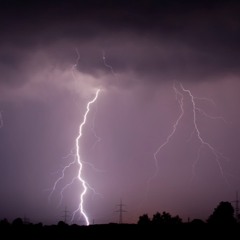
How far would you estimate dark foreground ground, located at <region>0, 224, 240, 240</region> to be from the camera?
29297 millimetres

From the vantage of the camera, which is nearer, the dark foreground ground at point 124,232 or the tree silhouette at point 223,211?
the dark foreground ground at point 124,232

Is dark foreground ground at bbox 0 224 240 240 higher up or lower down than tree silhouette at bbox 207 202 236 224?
lower down

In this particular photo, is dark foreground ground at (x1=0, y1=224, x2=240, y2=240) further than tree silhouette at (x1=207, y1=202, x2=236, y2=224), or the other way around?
tree silhouette at (x1=207, y1=202, x2=236, y2=224)

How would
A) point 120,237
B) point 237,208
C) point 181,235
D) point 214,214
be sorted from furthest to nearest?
point 237,208 < point 214,214 < point 120,237 < point 181,235

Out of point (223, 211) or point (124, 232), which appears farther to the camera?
point (223, 211)

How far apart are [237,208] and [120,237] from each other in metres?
36.6

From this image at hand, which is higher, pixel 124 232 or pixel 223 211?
pixel 223 211

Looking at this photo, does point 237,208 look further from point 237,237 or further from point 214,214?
point 237,237

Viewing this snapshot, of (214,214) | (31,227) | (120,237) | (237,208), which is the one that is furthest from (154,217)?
(120,237)

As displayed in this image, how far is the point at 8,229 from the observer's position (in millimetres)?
39750

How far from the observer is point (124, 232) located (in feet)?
108

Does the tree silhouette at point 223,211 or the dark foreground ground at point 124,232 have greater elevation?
the tree silhouette at point 223,211

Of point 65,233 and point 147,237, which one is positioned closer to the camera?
point 147,237

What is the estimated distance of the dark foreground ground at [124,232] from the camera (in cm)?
2930
